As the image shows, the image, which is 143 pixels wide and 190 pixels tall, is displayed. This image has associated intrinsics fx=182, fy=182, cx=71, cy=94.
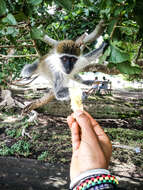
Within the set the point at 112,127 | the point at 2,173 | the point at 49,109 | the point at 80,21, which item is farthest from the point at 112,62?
the point at 49,109

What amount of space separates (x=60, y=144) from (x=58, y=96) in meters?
1.85

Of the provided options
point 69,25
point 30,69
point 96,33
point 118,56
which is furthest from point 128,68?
point 30,69

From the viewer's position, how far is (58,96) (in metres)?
3.32

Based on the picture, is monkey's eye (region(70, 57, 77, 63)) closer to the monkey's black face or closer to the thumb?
the monkey's black face

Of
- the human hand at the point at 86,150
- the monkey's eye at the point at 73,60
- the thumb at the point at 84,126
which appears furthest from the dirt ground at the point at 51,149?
the thumb at the point at 84,126

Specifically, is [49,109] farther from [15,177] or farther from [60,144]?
[15,177]

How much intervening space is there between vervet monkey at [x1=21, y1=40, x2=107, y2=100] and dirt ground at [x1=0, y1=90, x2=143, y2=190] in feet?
5.27

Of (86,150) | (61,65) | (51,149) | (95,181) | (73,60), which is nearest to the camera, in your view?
(95,181)

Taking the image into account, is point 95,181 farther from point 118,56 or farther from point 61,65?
point 61,65

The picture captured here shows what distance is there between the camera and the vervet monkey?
3055mm

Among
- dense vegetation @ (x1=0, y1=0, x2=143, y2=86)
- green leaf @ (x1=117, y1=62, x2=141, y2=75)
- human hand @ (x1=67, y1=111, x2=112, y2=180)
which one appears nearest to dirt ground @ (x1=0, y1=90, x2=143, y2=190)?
dense vegetation @ (x1=0, y1=0, x2=143, y2=86)

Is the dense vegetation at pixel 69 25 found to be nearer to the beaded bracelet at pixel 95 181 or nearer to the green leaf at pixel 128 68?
the green leaf at pixel 128 68

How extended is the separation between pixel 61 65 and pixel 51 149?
2283 mm

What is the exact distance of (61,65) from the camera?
3203mm
